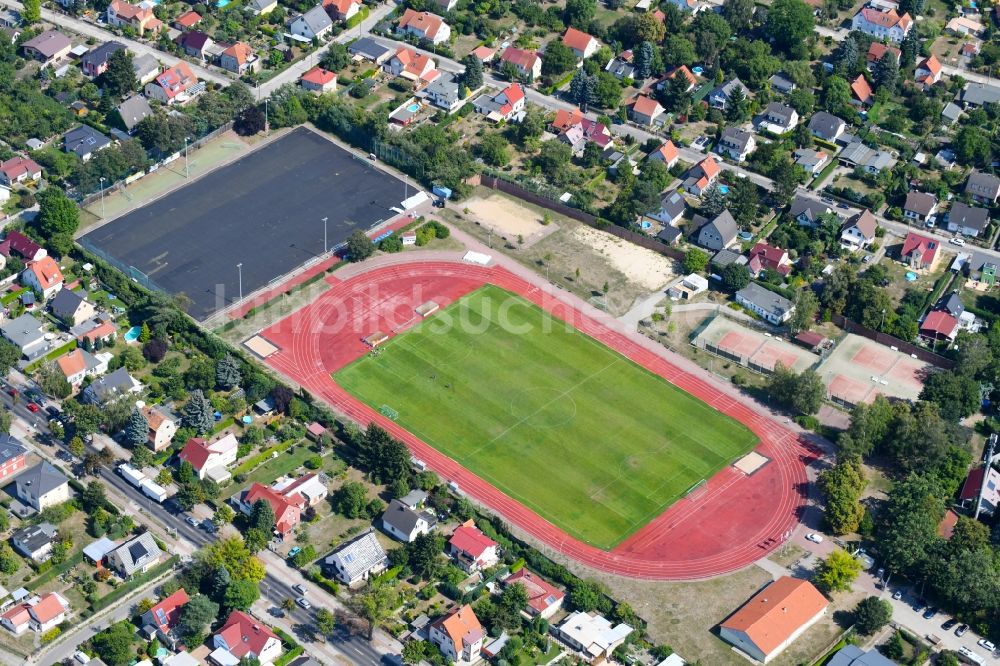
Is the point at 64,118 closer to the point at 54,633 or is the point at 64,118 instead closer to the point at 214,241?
the point at 214,241

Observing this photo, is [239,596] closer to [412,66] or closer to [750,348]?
[750,348]

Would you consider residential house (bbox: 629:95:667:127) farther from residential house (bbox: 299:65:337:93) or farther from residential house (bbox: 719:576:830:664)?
residential house (bbox: 719:576:830:664)

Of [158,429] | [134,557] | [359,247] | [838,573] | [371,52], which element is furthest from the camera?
[371,52]

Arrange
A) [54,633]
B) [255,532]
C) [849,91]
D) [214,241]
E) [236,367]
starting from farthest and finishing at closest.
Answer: [849,91], [214,241], [236,367], [255,532], [54,633]

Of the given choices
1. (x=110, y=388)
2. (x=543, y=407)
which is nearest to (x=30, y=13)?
(x=110, y=388)

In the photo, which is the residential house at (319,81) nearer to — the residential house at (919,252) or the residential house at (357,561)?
the residential house at (919,252)

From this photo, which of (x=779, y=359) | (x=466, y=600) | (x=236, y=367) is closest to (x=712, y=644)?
(x=466, y=600)
